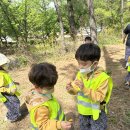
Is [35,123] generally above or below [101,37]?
above

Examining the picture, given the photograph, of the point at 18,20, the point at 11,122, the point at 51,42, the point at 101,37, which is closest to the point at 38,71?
the point at 11,122

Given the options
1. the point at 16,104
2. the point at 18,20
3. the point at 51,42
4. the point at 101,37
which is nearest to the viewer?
the point at 16,104

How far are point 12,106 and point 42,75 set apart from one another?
263 cm

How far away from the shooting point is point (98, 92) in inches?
107

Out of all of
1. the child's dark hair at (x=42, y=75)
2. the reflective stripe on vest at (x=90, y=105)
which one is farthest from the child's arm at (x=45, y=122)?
the reflective stripe on vest at (x=90, y=105)

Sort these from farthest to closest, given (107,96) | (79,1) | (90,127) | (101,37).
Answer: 1. (79,1)
2. (101,37)
3. (90,127)
4. (107,96)

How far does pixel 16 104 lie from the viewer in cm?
479

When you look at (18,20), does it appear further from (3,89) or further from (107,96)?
(107,96)

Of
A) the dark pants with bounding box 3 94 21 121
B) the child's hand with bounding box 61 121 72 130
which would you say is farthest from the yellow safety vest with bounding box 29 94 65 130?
the dark pants with bounding box 3 94 21 121

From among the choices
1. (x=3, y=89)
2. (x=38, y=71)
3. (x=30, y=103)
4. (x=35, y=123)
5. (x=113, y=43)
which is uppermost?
(x=38, y=71)

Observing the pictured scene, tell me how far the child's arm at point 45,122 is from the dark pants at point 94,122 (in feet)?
2.56

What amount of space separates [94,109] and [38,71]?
86 centimetres

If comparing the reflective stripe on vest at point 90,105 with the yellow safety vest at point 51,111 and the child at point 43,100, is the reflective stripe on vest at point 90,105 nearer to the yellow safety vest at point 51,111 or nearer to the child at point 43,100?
the yellow safety vest at point 51,111

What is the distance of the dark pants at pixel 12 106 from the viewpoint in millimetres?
4711
